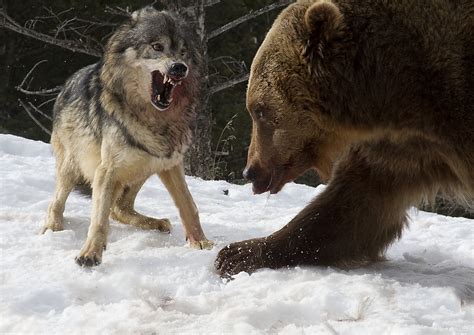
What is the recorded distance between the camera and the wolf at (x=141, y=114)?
4551 millimetres

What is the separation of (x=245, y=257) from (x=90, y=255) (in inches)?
31.9

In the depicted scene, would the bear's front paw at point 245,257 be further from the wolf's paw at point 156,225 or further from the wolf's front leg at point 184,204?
the wolf's paw at point 156,225

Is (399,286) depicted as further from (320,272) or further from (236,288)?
(236,288)

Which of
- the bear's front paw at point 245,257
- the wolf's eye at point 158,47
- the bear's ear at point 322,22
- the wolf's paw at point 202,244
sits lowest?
the wolf's paw at point 202,244

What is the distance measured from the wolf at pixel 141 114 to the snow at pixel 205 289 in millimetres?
295

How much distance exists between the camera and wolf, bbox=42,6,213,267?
14.9 ft

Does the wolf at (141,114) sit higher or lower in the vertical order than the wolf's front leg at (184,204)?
higher

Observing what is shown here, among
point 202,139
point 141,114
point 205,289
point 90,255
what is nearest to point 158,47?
point 141,114

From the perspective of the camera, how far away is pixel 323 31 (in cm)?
358

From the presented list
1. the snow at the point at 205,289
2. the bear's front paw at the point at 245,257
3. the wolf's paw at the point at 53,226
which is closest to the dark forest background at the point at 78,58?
the snow at the point at 205,289

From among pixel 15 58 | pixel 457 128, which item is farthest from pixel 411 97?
pixel 15 58

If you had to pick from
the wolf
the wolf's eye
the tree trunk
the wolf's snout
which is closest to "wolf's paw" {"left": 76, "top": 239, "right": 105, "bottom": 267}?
the wolf

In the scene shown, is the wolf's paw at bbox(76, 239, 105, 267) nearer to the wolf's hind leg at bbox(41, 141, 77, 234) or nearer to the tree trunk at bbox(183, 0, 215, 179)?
the wolf's hind leg at bbox(41, 141, 77, 234)

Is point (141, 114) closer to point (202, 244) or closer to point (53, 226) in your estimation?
point (202, 244)
